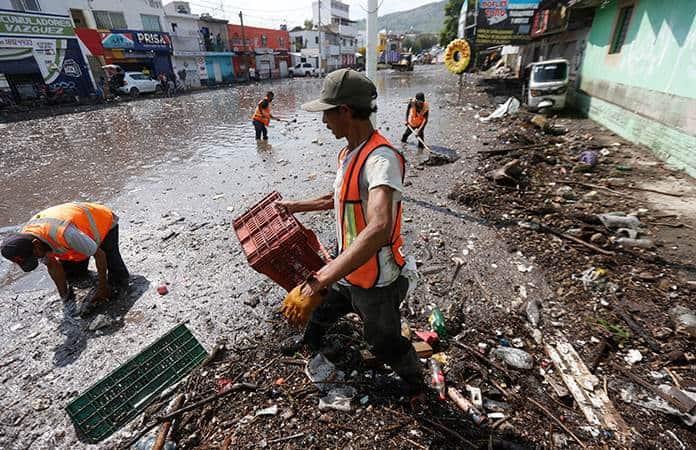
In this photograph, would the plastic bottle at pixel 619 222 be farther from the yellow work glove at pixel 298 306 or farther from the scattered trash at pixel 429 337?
the yellow work glove at pixel 298 306

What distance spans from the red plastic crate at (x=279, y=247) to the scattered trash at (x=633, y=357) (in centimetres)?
243

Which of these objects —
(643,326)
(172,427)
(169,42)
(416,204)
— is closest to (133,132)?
(416,204)

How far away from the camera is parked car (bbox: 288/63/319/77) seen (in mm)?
45750

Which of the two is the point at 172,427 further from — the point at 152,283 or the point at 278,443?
the point at 152,283

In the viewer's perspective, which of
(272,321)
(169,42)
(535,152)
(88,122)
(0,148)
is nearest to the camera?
(272,321)

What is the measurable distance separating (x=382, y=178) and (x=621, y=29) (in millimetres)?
12697

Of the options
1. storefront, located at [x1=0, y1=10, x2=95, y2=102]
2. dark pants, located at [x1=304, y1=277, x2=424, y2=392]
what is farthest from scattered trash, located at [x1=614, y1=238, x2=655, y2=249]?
storefront, located at [x1=0, y1=10, x2=95, y2=102]

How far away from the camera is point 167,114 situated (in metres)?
16.0

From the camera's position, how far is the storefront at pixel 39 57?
63.4 feet

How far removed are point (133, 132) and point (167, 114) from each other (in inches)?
180

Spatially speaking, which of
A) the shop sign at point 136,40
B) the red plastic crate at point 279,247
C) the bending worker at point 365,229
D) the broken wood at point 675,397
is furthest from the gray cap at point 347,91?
the shop sign at point 136,40

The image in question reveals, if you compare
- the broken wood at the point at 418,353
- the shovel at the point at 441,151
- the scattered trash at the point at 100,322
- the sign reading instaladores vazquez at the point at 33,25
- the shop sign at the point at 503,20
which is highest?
the sign reading instaladores vazquez at the point at 33,25

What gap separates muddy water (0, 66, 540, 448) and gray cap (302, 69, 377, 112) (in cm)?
215

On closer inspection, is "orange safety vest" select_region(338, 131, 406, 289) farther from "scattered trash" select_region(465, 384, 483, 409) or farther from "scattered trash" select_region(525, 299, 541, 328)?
"scattered trash" select_region(525, 299, 541, 328)
